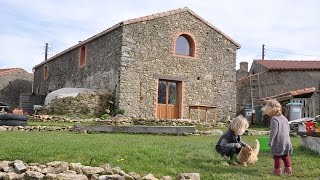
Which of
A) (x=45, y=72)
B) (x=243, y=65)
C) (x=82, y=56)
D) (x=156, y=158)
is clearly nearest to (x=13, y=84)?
(x=45, y=72)

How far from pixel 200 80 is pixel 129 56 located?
14.8 ft

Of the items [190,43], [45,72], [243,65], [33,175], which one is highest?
[243,65]

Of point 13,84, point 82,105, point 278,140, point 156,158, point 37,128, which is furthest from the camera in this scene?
point 13,84

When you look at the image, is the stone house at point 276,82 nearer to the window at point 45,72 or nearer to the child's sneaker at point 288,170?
the window at point 45,72

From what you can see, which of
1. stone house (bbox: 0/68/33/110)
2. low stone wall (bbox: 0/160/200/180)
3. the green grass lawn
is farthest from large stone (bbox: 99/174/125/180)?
stone house (bbox: 0/68/33/110)

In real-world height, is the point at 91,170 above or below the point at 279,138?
below

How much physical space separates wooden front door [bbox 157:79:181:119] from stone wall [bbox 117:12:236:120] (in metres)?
0.38

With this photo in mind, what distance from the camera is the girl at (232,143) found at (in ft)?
26.0

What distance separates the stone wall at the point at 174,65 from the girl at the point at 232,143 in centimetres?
1295

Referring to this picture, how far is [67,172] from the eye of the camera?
263 inches

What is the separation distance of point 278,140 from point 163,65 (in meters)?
15.2

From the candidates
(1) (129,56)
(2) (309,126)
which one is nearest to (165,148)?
(2) (309,126)

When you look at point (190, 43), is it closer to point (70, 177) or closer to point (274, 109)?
point (274, 109)

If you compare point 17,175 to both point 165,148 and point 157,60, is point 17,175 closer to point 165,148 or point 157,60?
point 165,148
